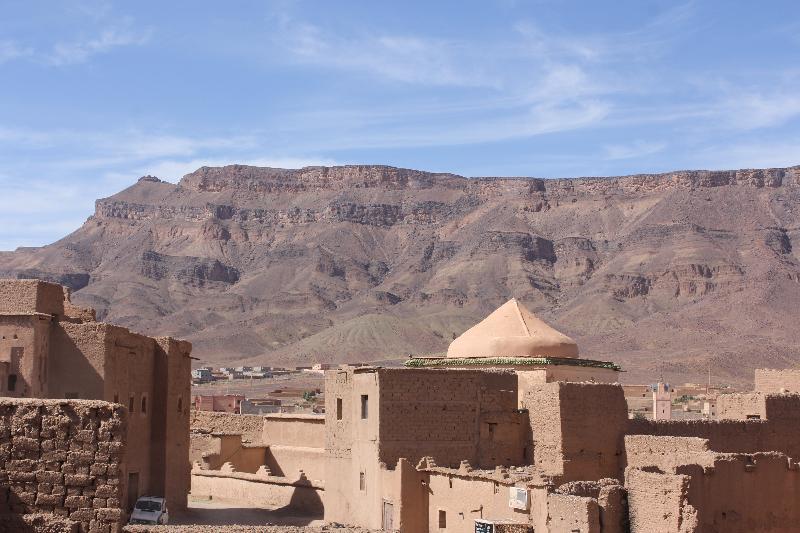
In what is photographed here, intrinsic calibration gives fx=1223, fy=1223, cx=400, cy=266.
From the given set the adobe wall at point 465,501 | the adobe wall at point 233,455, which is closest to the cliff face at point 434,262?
the adobe wall at point 233,455

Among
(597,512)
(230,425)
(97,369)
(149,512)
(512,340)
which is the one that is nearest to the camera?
(597,512)

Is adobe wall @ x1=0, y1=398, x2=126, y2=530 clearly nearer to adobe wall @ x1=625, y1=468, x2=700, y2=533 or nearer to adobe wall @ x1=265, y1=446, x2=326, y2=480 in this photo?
adobe wall @ x1=625, y1=468, x2=700, y2=533

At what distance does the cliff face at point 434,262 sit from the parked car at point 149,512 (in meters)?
78.7

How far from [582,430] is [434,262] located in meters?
139

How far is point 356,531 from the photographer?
30.5ft

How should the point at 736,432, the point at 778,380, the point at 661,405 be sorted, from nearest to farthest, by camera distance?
the point at 736,432, the point at 778,380, the point at 661,405

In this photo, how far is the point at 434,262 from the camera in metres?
163

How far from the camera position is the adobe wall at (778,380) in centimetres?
2900

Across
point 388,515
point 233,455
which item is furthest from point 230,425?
point 388,515

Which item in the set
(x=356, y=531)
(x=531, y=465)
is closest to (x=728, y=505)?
(x=531, y=465)

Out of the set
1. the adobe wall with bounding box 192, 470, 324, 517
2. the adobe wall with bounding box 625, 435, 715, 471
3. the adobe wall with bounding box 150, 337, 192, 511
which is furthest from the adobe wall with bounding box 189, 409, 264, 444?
the adobe wall with bounding box 625, 435, 715, 471

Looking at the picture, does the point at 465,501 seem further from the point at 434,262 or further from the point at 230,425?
the point at 434,262

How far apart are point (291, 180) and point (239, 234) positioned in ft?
51.6

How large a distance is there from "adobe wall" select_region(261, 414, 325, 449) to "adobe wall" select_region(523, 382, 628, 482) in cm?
984
